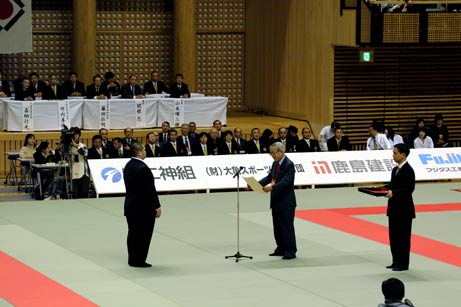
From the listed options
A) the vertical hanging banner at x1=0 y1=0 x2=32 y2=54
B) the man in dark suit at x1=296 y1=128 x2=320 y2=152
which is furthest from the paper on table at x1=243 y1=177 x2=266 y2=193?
the man in dark suit at x1=296 y1=128 x2=320 y2=152

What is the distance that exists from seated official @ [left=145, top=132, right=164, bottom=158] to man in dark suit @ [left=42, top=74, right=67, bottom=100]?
13.2ft

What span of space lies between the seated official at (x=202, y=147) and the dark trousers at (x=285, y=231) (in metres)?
7.06

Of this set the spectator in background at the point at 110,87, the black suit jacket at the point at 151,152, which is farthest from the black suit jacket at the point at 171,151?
the spectator in background at the point at 110,87

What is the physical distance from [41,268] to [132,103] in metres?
11.2

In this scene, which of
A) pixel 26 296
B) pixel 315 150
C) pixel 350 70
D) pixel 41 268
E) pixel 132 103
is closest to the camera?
pixel 26 296

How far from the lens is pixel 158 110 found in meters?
26.8

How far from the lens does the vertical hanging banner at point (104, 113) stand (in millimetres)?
26062

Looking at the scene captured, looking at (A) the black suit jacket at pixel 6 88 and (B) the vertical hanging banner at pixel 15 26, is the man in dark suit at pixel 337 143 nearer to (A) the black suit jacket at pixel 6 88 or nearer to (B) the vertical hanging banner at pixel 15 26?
(A) the black suit jacket at pixel 6 88

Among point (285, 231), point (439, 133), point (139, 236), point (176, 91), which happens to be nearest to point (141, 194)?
point (139, 236)

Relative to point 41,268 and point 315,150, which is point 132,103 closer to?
point 315,150

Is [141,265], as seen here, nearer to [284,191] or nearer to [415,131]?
[284,191]

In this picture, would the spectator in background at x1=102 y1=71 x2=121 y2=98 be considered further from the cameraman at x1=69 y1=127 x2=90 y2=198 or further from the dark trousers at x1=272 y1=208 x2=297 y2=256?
the dark trousers at x1=272 y1=208 x2=297 y2=256

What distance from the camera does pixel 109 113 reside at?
85.9 ft

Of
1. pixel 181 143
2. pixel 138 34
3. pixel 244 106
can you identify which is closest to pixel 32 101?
pixel 181 143
